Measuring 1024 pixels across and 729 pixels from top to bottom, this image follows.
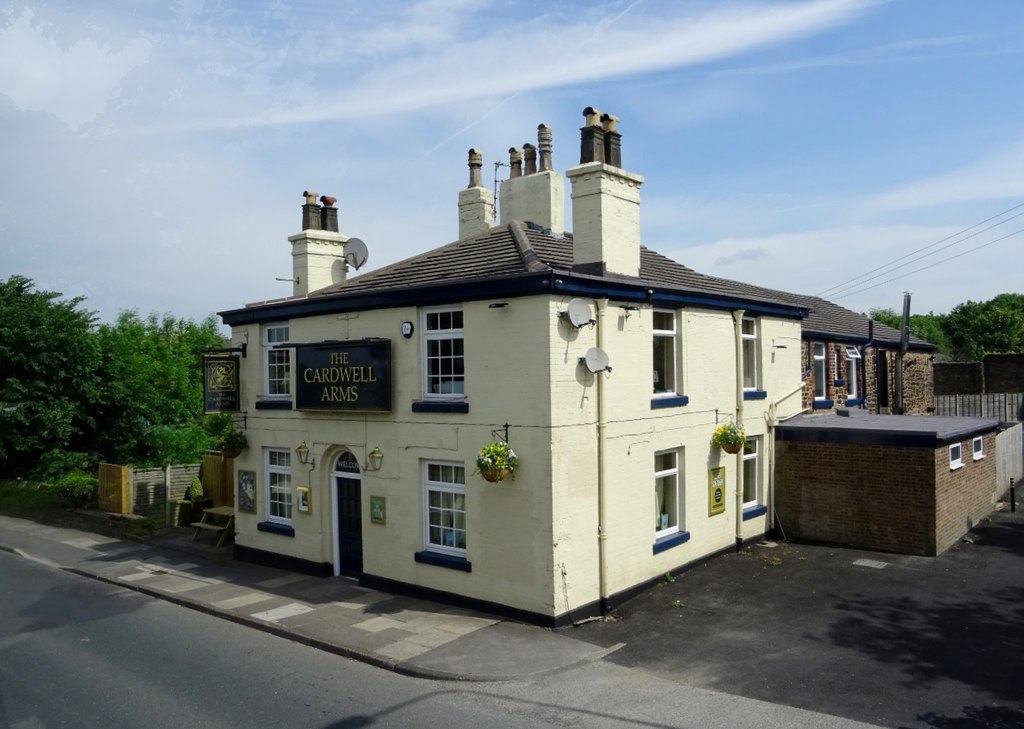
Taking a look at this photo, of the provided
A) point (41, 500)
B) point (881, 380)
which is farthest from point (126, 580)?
point (881, 380)

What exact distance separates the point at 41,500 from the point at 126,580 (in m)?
10.6

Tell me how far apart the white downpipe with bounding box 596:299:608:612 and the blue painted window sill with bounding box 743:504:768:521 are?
525 cm

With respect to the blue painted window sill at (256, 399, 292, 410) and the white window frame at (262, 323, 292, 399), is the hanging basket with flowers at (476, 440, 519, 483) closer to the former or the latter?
the blue painted window sill at (256, 399, 292, 410)

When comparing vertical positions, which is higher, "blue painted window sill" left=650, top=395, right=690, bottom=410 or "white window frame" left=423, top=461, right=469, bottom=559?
"blue painted window sill" left=650, top=395, right=690, bottom=410

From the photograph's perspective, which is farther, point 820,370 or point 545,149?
point 820,370

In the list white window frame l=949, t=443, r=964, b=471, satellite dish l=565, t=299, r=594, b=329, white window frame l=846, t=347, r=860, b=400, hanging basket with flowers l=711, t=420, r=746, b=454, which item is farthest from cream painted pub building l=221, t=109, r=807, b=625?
white window frame l=846, t=347, r=860, b=400

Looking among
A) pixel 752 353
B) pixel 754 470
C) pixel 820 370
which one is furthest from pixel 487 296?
pixel 820 370

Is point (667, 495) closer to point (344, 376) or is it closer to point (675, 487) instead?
point (675, 487)

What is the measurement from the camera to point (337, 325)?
14867 mm

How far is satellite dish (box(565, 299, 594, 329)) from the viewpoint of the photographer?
11636 millimetres

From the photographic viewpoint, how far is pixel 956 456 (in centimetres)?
1633

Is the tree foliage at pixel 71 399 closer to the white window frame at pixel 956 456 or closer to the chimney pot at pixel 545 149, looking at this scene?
the chimney pot at pixel 545 149

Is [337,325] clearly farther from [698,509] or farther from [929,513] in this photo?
[929,513]

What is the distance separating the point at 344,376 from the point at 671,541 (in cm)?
652
